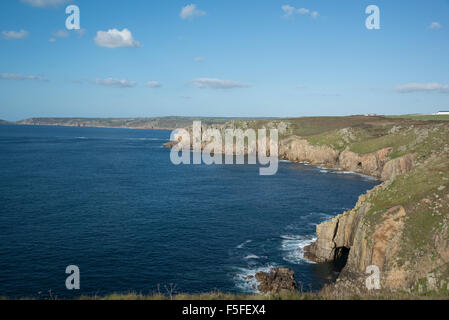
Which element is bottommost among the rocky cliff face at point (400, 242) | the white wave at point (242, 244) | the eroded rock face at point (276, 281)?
the eroded rock face at point (276, 281)

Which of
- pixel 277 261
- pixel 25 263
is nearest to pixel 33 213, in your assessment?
pixel 25 263

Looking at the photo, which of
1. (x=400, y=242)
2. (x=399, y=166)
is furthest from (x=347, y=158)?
(x=400, y=242)

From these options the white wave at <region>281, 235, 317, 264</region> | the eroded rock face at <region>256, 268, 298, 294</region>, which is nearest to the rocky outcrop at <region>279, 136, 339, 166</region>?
the white wave at <region>281, 235, 317, 264</region>

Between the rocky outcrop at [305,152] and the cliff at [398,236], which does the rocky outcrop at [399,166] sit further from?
the cliff at [398,236]

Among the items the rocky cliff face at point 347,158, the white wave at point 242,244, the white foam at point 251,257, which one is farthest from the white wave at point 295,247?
the rocky cliff face at point 347,158

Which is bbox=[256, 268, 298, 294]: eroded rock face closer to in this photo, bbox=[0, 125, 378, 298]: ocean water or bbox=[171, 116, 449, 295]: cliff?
bbox=[0, 125, 378, 298]: ocean water
